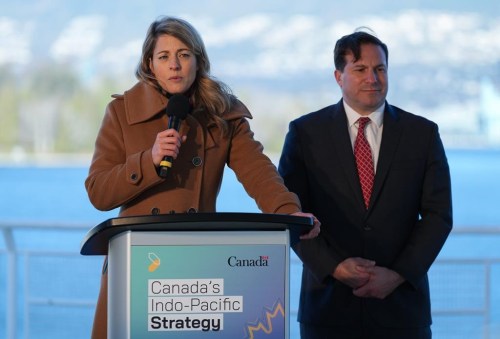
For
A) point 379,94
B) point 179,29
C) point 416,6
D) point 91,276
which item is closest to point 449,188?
point 379,94

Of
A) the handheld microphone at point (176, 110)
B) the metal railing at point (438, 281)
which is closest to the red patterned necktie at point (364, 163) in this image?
the handheld microphone at point (176, 110)

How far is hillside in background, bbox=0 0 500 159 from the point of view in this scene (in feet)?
127

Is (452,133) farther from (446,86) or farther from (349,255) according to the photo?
(349,255)

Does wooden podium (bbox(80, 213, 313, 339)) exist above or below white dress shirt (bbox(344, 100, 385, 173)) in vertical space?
below

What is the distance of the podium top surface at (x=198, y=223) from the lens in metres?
2.20

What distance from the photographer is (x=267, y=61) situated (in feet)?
135

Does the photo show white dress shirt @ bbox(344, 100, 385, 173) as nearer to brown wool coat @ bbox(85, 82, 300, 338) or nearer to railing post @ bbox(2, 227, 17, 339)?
brown wool coat @ bbox(85, 82, 300, 338)

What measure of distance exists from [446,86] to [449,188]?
3711cm

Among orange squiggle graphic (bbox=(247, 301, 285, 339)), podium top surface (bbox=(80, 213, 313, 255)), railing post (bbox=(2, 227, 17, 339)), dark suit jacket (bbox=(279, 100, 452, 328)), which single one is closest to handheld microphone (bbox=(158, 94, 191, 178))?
podium top surface (bbox=(80, 213, 313, 255))

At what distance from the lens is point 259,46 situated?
4141 cm

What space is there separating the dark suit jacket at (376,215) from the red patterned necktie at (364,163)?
0.10 ft

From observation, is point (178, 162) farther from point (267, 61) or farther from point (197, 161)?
point (267, 61)

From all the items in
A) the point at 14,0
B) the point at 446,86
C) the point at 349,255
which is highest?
the point at 14,0

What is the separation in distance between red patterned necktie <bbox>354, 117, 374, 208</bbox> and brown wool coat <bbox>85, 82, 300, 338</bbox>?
58cm
